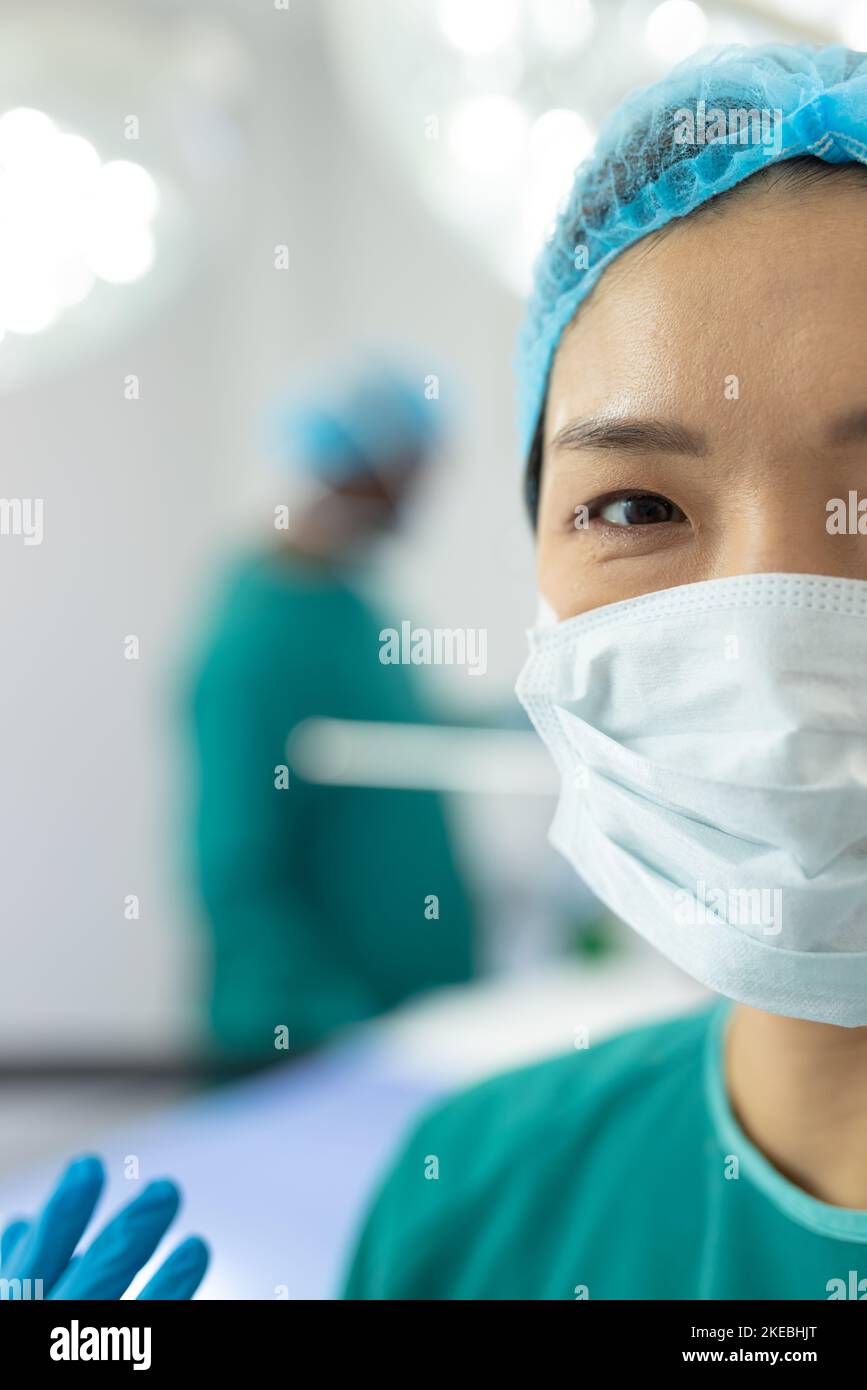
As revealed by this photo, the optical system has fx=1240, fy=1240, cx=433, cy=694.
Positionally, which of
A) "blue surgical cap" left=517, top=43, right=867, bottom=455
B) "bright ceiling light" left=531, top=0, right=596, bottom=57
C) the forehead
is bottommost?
the forehead

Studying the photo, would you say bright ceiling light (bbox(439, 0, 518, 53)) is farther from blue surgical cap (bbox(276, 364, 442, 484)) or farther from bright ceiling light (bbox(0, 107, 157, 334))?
blue surgical cap (bbox(276, 364, 442, 484))

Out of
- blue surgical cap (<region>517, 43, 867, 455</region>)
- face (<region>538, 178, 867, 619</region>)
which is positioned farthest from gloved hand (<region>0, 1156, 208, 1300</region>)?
blue surgical cap (<region>517, 43, 867, 455</region>)

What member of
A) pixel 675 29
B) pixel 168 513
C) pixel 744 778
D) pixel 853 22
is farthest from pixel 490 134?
pixel 168 513

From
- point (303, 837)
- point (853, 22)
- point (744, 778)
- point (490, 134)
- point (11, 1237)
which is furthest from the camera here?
point (303, 837)

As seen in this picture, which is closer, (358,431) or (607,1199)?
(607,1199)

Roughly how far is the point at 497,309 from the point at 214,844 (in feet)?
7.35

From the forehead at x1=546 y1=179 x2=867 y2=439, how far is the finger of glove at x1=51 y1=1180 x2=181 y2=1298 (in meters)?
0.51

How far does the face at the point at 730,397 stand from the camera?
615 mm

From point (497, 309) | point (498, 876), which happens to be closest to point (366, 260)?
point (497, 309)

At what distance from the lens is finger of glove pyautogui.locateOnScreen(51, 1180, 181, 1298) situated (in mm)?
696

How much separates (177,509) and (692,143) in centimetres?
320

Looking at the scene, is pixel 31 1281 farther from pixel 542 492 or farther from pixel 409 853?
pixel 409 853

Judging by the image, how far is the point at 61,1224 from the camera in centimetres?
70

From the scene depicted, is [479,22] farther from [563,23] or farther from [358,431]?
[358,431]
